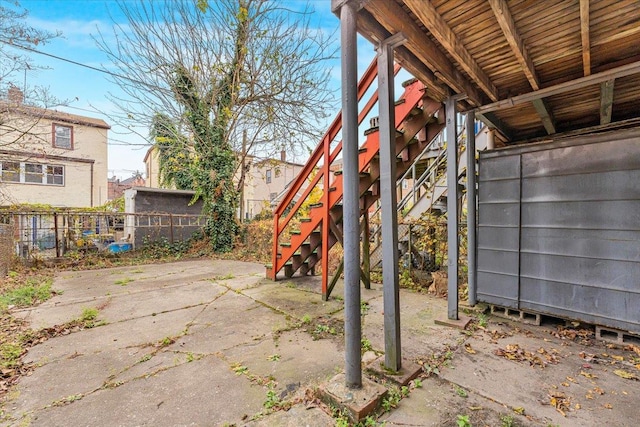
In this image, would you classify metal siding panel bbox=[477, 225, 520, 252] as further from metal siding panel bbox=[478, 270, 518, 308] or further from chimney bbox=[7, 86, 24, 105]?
chimney bbox=[7, 86, 24, 105]

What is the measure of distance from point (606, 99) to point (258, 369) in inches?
182

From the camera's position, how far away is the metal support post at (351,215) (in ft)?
5.84

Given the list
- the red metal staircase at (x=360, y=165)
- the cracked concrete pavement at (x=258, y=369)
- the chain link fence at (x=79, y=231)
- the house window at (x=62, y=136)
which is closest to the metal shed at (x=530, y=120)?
the red metal staircase at (x=360, y=165)

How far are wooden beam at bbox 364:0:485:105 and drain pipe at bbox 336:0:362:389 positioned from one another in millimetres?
250

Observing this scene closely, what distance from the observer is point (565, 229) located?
2.93 metres

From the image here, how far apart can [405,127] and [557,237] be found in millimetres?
2044

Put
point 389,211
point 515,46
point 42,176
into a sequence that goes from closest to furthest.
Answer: point 389,211
point 515,46
point 42,176

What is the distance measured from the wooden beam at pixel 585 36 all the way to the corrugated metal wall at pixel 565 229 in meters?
0.74

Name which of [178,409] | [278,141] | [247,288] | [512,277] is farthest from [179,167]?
[512,277]

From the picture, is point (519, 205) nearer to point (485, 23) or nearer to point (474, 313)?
point (474, 313)

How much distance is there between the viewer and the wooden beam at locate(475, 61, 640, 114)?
2.41 m

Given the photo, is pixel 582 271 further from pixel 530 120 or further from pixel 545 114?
pixel 530 120

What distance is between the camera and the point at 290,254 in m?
4.63

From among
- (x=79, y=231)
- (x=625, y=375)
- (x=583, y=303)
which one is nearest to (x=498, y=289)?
(x=583, y=303)
